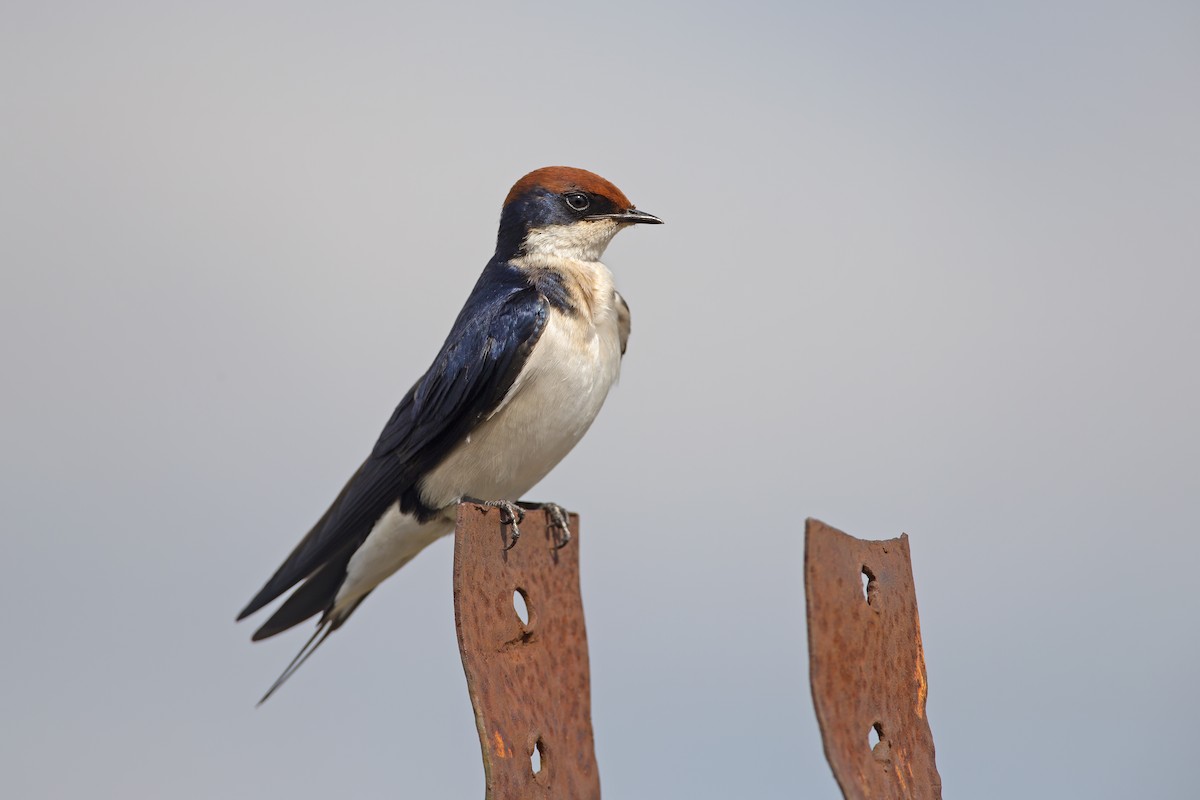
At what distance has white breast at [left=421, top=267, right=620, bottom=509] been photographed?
3439mm

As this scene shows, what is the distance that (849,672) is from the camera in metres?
2.00

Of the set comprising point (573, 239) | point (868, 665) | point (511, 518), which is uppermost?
point (573, 239)

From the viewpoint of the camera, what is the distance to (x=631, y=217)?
12.6 feet

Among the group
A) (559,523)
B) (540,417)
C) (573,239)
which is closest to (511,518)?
(559,523)

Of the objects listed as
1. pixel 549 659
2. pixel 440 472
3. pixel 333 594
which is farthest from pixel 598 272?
pixel 549 659

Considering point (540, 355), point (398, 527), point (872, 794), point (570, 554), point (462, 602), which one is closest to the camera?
point (872, 794)

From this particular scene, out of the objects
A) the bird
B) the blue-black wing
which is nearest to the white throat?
the bird

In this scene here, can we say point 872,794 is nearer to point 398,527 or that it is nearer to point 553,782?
point 553,782

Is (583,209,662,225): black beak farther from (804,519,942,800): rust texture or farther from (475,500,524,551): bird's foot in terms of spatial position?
(804,519,942,800): rust texture

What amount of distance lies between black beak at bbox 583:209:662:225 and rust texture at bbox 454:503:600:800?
1.44 metres

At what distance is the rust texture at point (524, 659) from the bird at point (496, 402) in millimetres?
883

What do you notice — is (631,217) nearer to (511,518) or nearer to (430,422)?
(430,422)

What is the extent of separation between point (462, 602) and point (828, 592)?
623 millimetres

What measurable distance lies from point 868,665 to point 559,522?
1000 mm
